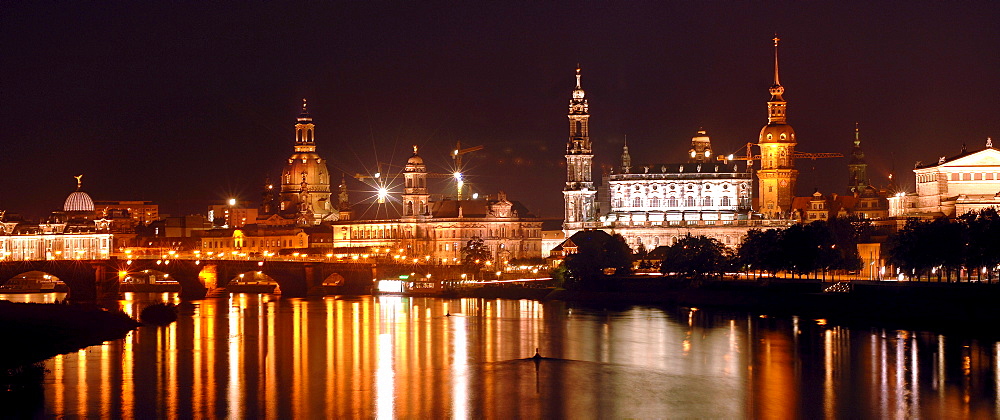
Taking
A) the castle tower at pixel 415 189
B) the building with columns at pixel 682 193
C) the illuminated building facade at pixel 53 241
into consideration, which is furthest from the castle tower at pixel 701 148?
the illuminated building facade at pixel 53 241

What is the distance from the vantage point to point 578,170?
6235 inches

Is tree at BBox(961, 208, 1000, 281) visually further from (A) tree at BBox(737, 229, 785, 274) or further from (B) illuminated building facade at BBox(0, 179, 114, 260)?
(B) illuminated building facade at BBox(0, 179, 114, 260)

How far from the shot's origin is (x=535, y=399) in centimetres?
6344

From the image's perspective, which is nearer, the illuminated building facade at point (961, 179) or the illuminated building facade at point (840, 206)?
the illuminated building facade at point (961, 179)

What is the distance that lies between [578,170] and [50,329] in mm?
83476

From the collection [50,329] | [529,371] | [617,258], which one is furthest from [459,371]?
[617,258]

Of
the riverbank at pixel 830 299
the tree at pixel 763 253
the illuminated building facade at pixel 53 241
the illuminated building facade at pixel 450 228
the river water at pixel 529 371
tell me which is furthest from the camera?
the illuminated building facade at pixel 450 228

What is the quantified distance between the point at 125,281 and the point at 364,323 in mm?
60181

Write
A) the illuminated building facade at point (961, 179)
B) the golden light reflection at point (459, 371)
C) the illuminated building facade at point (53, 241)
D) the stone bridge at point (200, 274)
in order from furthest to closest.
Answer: the illuminated building facade at point (53, 241) → the illuminated building facade at point (961, 179) → the stone bridge at point (200, 274) → the golden light reflection at point (459, 371)

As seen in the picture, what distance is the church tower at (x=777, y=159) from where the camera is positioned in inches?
6161

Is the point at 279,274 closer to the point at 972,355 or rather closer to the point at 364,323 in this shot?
the point at 364,323

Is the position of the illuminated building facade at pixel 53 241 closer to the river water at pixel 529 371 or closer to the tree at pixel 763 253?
the river water at pixel 529 371

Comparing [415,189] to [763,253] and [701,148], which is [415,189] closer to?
[701,148]

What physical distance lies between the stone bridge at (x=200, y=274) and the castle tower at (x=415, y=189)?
26211 millimetres
